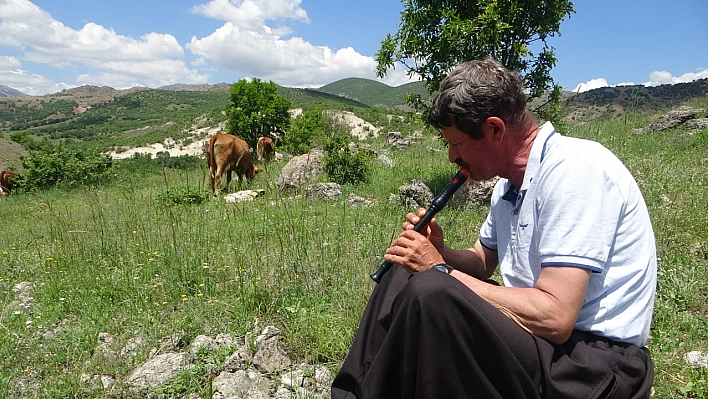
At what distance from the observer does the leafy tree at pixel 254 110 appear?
24469 mm

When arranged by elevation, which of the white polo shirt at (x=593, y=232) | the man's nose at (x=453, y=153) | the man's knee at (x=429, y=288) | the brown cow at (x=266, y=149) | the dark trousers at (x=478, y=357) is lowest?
the brown cow at (x=266, y=149)

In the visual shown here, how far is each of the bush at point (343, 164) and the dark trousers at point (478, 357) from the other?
7.35 m

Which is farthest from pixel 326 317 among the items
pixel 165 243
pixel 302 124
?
pixel 302 124

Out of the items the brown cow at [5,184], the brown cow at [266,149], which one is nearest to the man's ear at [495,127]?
the brown cow at [266,149]

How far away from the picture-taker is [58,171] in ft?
56.7

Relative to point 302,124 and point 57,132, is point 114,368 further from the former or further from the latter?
point 57,132

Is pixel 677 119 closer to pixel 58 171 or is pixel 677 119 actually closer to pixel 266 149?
pixel 266 149

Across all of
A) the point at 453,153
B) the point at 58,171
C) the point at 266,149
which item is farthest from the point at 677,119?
the point at 58,171

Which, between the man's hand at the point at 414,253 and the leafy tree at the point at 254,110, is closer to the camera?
the man's hand at the point at 414,253

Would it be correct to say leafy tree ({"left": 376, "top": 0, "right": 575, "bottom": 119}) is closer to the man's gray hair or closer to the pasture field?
the pasture field

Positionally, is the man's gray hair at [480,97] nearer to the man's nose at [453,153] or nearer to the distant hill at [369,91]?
the man's nose at [453,153]

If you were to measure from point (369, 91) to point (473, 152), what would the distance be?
16363 cm

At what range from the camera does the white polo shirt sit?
1586 millimetres

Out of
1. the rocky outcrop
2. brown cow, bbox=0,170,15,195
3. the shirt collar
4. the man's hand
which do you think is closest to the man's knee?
the man's hand
